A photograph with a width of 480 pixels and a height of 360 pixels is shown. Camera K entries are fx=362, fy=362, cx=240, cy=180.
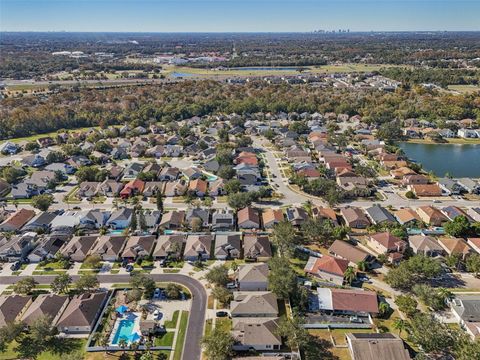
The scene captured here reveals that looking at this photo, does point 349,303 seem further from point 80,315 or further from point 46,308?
point 46,308

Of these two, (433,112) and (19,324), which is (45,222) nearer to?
(19,324)

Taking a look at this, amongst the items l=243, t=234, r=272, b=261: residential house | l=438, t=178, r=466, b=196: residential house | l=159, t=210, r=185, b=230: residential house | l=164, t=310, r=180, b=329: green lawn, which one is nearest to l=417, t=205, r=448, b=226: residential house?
l=438, t=178, r=466, b=196: residential house

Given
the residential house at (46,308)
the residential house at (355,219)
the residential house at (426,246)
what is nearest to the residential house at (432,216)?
the residential house at (426,246)

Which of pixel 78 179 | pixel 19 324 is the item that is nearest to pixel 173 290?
pixel 19 324

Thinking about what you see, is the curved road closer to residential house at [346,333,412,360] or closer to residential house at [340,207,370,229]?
residential house at [346,333,412,360]

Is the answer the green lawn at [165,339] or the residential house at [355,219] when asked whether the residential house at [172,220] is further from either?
the residential house at [355,219]

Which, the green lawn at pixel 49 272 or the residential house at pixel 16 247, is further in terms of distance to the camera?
the residential house at pixel 16 247
